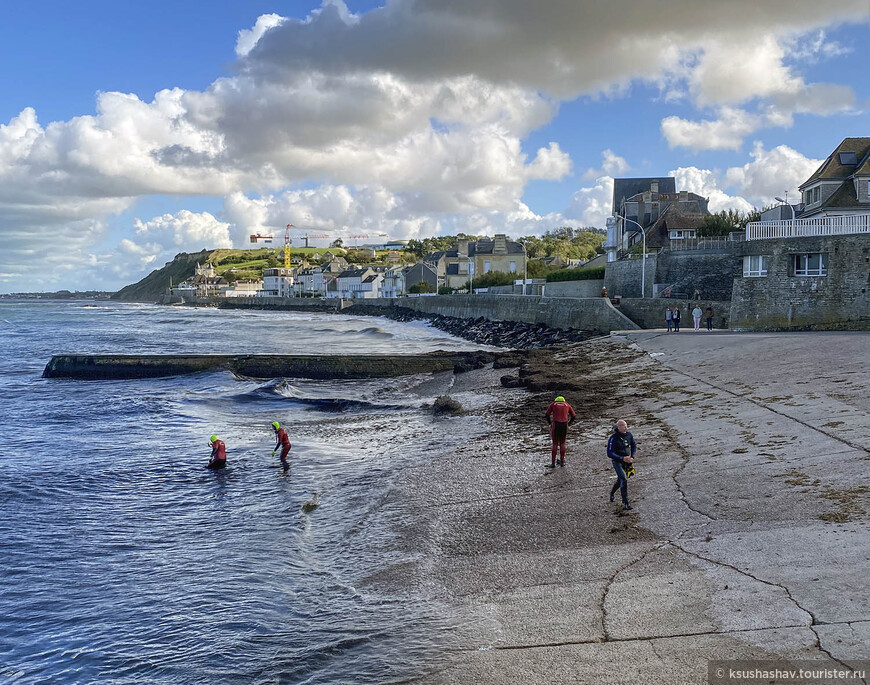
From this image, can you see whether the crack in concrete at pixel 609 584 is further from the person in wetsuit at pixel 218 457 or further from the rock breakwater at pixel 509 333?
the rock breakwater at pixel 509 333

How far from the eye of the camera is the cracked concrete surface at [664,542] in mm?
5973

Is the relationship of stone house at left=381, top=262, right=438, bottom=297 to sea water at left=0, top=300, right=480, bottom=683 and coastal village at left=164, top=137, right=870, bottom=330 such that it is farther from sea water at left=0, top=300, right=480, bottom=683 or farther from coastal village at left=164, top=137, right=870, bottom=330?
sea water at left=0, top=300, right=480, bottom=683

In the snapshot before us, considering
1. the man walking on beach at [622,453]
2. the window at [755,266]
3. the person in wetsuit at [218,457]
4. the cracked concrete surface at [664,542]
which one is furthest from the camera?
the window at [755,266]

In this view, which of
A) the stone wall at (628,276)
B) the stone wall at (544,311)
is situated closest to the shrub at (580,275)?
the stone wall at (628,276)

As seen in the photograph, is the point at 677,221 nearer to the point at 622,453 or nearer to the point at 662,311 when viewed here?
the point at 662,311

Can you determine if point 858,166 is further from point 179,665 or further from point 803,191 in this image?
point 179,665

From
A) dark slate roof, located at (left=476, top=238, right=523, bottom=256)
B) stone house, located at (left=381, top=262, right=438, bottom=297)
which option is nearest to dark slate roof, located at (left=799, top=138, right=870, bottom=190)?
dark slate roof, located at (left=476, top=238, right=523, bottom=256)

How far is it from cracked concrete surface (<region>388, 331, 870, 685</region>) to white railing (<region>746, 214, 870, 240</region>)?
13795 mm

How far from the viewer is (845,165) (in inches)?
1478

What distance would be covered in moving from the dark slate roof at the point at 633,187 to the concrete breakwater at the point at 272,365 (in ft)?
160

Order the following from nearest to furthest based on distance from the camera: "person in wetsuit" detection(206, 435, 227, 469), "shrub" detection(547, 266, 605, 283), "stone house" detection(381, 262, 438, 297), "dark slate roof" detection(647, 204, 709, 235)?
"person in wetsuit" detection(206, 435, 227, 469) < "shrub" detection(547, 266, 605, 283) < "dark slate roof" detection(647, 204, 709, 235) < "stone house" detection(381, 262, 438, 297)

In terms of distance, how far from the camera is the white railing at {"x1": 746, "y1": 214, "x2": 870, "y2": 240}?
27.0 meters

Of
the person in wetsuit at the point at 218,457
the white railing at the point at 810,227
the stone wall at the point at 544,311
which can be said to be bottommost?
the person in wetsuit at the point at 218,457

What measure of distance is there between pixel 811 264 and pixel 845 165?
1361 cm
